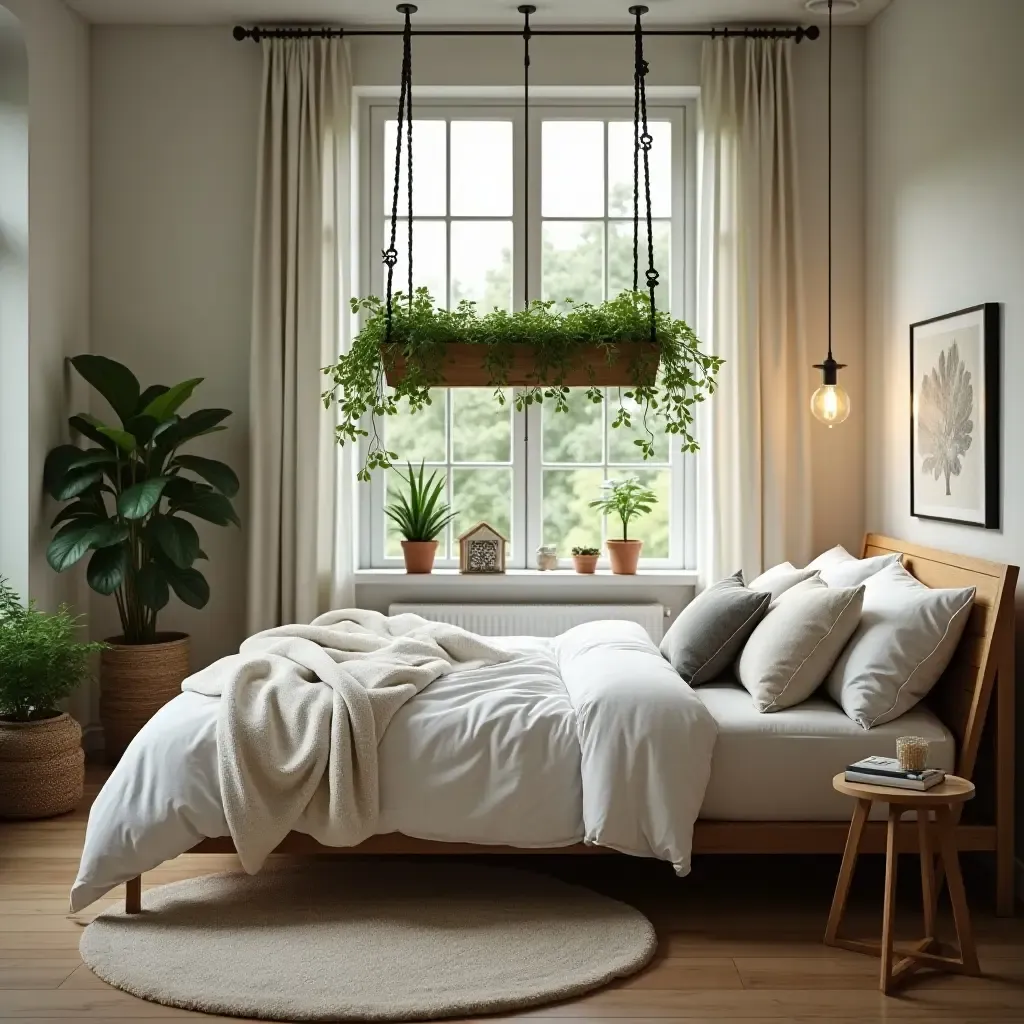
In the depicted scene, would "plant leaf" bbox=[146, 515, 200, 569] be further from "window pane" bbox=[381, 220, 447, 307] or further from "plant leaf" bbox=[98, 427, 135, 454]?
"window pane" bbox=[381, 220, 447, 307]

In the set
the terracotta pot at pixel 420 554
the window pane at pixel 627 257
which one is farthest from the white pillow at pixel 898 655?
the window pane at pixel 627 257

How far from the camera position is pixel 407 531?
5.67 metres

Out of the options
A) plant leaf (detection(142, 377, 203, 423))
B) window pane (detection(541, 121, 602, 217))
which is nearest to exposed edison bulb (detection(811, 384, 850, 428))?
Answer: window pane (detection(541, 121, 602, 217))

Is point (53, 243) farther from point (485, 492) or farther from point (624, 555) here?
point (624, 555)

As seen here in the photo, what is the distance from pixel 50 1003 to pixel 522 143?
4.14 metres

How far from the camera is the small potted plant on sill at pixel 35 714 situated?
4.45 meters

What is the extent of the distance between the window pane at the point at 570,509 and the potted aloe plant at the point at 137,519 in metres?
1.46

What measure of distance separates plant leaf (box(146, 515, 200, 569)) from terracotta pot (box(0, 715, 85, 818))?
0.78 meters

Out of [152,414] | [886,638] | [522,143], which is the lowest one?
[886,638]

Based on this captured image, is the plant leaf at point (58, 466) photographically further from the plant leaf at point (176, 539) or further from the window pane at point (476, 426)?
the window pane at point (476, 426)

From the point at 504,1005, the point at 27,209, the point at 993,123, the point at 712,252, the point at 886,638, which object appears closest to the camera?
the point at 504,1005

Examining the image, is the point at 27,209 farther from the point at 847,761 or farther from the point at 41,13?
the point at 847,761

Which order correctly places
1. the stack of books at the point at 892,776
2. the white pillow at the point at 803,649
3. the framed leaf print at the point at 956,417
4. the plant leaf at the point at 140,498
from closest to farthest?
the stack of books at the point at 892,776 < the white pillow at the point at 803,649 < the framed leaf print at the point at 956,417 < the plant leaf at the point at 140,498

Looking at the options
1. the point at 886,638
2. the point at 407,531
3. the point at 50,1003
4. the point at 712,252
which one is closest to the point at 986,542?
the point at 886,638
